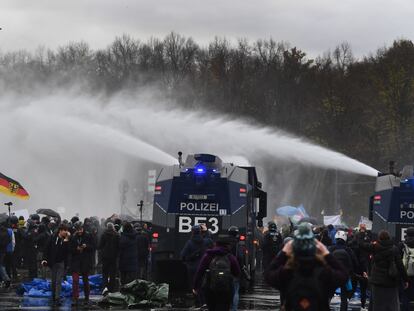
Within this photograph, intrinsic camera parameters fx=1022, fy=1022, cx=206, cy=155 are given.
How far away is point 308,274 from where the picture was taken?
10242 millimetres

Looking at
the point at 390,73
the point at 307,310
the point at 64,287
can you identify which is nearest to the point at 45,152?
the point at 390,73

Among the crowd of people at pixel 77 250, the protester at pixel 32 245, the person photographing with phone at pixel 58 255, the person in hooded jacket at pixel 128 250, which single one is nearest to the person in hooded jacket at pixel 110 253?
the crowd of people at pixel 77 250

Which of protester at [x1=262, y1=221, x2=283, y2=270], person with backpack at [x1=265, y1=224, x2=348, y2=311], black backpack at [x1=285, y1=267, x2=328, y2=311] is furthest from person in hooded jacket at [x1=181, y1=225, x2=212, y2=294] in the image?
black backpack at [x1=285, y1=267, x2=328, y2=311]

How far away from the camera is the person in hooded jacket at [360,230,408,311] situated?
53.2ft

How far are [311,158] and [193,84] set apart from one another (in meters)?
39.8

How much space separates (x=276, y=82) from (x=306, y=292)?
66.0 meters

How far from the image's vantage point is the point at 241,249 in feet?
77.2

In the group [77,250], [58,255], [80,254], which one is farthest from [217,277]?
[80,254]

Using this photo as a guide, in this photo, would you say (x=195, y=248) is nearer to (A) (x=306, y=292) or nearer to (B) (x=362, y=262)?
(B) (x=362, y=262)

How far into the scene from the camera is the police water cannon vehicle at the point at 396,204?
966 inches

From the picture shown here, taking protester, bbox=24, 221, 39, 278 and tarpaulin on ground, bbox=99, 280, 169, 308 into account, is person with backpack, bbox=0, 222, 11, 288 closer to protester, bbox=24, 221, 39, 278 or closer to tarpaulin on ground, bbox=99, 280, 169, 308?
protester, bbox=24, 221, 39, 278

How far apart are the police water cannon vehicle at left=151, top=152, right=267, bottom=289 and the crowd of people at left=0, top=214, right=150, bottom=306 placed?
2.51 feet

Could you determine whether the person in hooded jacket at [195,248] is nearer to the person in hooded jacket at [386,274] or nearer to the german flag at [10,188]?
the person in hooded jacket at [386,274]

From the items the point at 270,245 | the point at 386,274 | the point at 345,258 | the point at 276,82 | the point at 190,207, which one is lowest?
the point at 386,274
